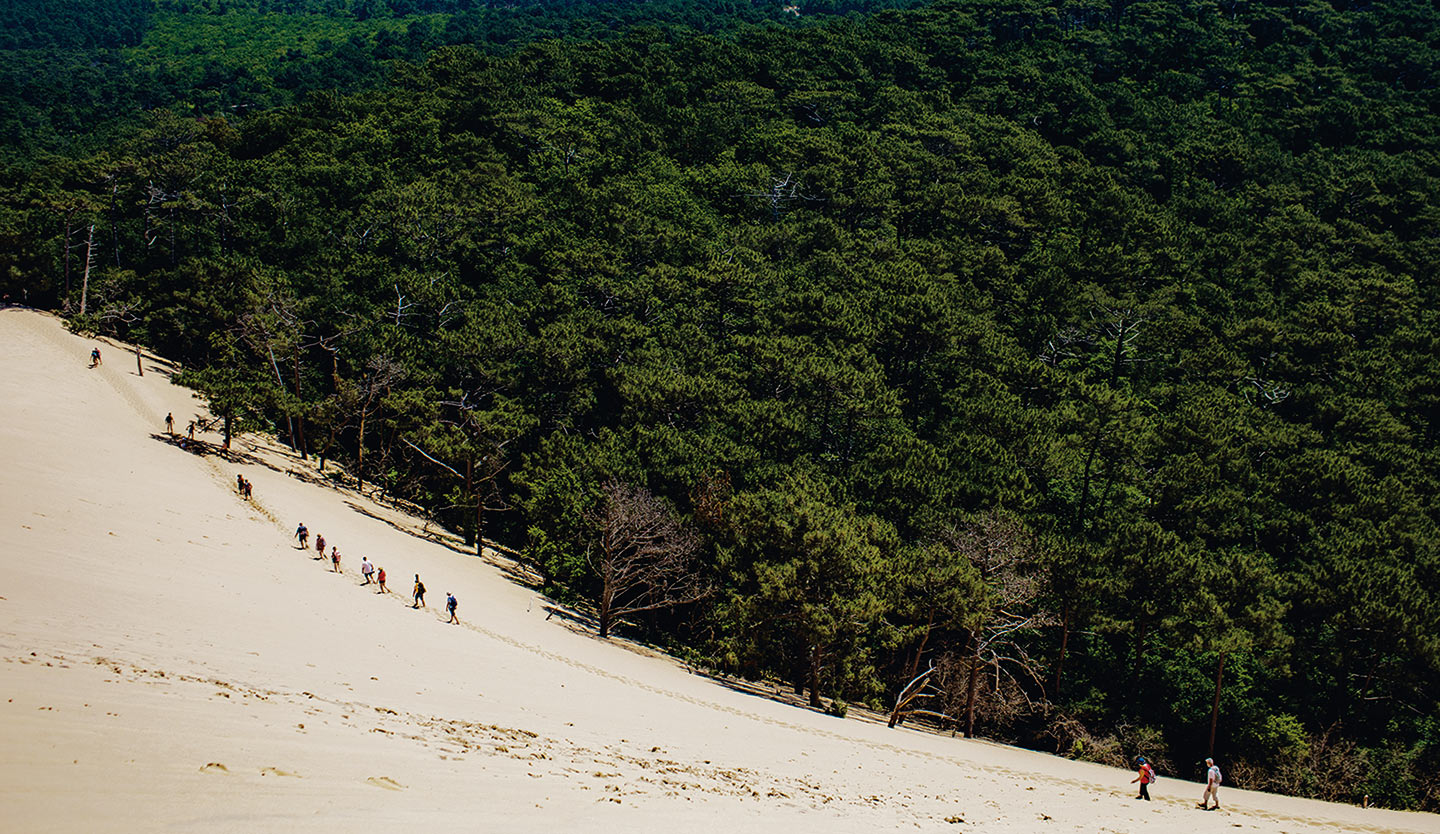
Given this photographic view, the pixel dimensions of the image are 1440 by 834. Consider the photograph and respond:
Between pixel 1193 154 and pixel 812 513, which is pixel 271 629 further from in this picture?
pixel 1193 154

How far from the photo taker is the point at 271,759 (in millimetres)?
12617

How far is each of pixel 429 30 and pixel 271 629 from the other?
184 m

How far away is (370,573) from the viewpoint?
35.0 meters

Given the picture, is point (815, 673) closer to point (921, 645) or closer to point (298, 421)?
point (921, 645)

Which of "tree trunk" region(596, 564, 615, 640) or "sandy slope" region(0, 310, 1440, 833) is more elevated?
"sandy slope" region(0, 310, 1440, 833)

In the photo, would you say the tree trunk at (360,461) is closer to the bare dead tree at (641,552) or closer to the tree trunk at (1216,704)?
the bare dead tree at (641,552)

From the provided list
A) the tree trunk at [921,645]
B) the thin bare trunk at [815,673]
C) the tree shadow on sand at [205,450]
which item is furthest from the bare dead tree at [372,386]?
the tree trunk at [921,645]

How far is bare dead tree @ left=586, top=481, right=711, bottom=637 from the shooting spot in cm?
3900

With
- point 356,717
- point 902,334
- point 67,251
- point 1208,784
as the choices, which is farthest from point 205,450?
point 1208,784

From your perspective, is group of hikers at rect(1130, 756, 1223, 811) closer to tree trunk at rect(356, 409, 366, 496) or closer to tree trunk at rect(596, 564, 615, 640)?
tree trunk at rect(596, 564, 615, 640)

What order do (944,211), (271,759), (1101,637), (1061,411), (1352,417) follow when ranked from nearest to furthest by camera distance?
(271,759), (1101,637), (1061,411), (1352,417), (944,211)

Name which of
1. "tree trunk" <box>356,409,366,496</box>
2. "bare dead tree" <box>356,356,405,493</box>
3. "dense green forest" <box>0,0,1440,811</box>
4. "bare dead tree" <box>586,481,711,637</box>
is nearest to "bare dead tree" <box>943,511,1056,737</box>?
"dense green forest" <box>0,0,1440,811</box>

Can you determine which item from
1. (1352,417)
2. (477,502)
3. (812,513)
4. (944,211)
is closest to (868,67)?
(944,211)

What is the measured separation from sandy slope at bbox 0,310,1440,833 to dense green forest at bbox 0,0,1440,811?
7143 millimetres
